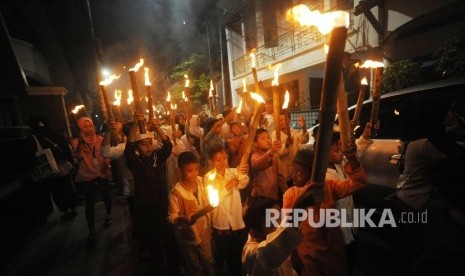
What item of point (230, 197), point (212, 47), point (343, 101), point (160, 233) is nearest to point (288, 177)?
point (230, 197)

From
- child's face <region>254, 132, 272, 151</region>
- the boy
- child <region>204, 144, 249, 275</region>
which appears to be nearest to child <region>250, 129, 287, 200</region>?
child's face <region>254, 132, 272, 151</region>

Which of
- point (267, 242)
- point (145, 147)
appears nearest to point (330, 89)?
point (267, 242)

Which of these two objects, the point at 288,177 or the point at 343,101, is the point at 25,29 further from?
the point at 343,101

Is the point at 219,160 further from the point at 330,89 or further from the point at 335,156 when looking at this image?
the point at 330,89

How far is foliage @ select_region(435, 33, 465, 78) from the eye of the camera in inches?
206

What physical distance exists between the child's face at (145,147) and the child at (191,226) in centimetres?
75

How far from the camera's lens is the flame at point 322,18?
104 cm

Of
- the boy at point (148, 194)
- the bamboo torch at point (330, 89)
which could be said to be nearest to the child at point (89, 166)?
the boy at point (148, 194)

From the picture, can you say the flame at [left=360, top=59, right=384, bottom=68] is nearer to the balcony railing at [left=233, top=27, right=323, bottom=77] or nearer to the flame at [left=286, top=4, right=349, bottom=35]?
the flame at [left=286, top=4, right=349, bottom=35]

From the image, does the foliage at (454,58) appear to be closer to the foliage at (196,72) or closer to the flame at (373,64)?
the flame at (373,64)

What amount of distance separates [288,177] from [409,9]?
7.31 meters

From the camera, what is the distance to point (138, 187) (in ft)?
12.2

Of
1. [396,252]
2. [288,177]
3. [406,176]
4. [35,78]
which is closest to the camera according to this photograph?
[406,176]

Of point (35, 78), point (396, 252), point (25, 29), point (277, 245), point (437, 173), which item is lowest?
point (396, 252)
